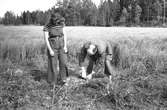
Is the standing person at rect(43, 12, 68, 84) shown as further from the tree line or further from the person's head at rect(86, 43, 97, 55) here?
the tree line

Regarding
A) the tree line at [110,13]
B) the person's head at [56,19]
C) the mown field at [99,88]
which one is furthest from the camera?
the tree line at [110,13]

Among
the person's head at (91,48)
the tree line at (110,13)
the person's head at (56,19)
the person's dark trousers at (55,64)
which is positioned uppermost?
the tree line at (110,13)

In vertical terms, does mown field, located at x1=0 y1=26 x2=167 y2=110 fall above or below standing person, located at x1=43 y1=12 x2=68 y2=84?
below

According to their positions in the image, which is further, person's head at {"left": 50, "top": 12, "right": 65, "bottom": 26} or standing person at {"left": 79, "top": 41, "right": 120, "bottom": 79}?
standing person at {"left": 79, "top": 41, "right": 120, "bottom": 79}

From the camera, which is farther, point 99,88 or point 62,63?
point 62,63

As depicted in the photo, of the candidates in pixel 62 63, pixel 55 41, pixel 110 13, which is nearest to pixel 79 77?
pixel 62 63

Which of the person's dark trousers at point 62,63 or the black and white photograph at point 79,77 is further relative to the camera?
the person's dark trousers at point 62,63

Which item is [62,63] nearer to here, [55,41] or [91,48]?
[55,41]

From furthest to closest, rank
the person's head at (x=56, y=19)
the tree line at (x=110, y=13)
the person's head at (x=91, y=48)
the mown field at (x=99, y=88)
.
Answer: the tree line at (x=110, y=13) < the person's head at (x=91, y=48) < the person's head at (x=56, y=19) < the mown field at (x=99, y=88)

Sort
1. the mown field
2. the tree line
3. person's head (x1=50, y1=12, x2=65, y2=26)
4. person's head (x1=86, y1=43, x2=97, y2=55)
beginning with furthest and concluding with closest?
the tree line
person's head (x1=86, y1=43, x2=97, y2=55)
person's head (x1=50, y1=12, x2=65, y2=26)
the mown field

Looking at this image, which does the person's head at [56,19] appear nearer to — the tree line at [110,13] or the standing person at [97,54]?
the standing person at [97,54]

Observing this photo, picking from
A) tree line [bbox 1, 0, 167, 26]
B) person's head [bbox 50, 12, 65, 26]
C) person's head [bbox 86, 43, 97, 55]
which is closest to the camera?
person's head [bbox 50, 12, 65, 26]

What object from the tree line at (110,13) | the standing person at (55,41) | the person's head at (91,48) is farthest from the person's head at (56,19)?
the tree line at (110,13)

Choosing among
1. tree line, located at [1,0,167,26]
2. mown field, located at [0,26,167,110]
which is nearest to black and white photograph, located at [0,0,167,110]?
mown field, located at [0,26,167,110]
